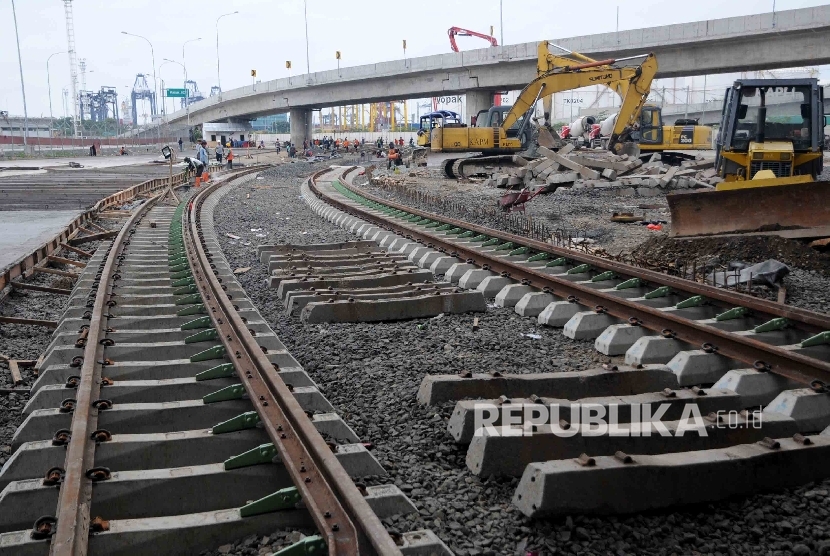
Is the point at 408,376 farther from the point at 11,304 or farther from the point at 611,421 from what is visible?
the point at 11,304

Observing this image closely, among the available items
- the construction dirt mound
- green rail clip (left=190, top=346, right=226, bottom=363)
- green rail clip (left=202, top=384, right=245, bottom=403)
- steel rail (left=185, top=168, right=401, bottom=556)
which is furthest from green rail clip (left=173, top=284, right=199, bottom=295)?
the construction dirt mound

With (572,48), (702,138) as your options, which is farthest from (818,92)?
(572,48)

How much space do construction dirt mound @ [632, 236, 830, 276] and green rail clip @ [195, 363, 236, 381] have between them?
5693 mm

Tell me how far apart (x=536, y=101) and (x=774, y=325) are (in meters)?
21.5

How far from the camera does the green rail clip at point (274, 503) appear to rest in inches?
130

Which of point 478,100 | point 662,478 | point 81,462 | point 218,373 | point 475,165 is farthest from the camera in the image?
point 478,100

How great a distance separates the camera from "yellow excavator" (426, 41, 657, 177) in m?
25.0

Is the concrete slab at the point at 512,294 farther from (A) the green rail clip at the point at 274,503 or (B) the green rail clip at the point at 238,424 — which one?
(A) the green rail clip at the point at 274,503

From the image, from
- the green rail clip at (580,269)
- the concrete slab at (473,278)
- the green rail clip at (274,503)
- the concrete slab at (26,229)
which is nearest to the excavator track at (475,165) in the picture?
the concrete slab at (26,229)

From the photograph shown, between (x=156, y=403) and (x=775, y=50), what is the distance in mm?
39526

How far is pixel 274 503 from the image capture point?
131 inches

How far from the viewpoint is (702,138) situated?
3575 cm

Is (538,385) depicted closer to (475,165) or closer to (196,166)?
(475,165)

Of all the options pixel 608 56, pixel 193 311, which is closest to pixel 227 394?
pixel 193 311
